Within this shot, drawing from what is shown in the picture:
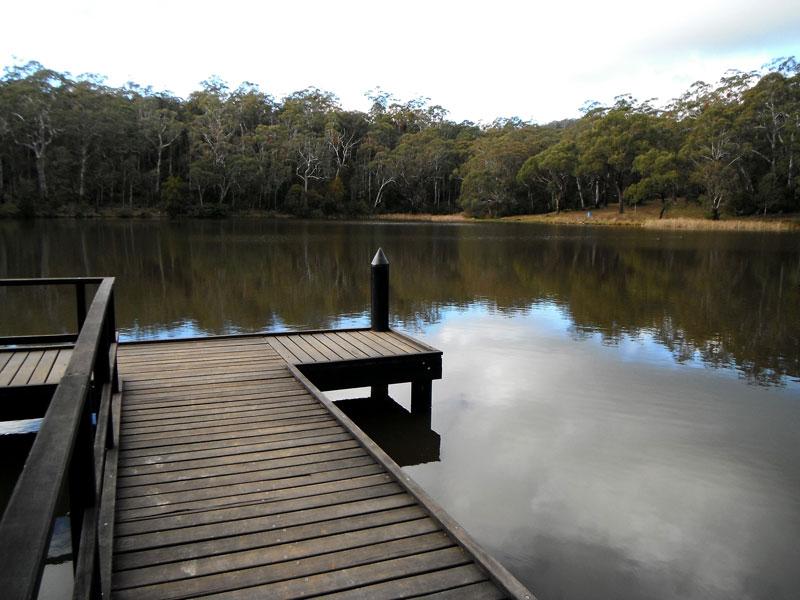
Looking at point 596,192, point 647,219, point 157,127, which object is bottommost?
point 647,219

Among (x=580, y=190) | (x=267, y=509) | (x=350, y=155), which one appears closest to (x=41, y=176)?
(x=350, y=155)

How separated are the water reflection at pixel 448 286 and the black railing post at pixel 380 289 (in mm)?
3671

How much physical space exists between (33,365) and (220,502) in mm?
3197

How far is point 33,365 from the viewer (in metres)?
5.63

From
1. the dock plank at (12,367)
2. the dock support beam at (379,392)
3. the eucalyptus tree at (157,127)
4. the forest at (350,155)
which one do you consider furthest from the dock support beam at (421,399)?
the eucalyptus tree at (157,127)

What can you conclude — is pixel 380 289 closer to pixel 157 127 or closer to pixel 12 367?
pixel 12 367

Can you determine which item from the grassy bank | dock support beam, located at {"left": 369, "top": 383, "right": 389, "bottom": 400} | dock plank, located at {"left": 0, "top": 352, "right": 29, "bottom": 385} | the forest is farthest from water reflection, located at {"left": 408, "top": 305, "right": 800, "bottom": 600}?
the forest

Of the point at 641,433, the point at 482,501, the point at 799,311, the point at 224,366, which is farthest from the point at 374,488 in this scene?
the point at 799,311

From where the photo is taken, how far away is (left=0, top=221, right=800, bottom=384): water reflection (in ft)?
37.4

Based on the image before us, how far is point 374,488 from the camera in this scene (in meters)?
3.71

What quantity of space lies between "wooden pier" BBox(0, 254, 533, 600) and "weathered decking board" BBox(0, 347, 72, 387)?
0.15 feet

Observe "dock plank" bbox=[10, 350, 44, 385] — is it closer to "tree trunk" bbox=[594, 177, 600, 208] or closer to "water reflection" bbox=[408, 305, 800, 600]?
"water reflection" bbox=[408, 305, 800, 600]

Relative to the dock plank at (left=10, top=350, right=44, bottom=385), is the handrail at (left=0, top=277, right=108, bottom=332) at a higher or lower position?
higher

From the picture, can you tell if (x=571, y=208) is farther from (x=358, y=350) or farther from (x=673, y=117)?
(x=358, y=350)
